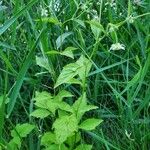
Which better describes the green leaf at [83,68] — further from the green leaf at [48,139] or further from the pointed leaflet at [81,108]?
the green leaf at [48,139]

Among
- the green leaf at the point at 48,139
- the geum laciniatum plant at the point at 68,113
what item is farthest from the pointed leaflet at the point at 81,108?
the green leaf at the point at 48,139

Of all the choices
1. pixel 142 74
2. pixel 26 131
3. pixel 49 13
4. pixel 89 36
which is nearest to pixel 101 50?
pixel 89 36

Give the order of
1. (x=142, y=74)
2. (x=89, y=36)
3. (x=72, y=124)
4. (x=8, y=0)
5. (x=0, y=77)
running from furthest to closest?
(x=8, y=0) → (x=89, y=36) → (x=0, y=77) → (x=142, y=74) → (x=72, y=124)

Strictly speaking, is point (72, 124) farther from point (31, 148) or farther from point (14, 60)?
point (14, 60)

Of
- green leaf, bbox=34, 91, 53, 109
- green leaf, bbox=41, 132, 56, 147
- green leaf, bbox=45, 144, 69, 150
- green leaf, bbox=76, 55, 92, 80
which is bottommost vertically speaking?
green leaf, bbox=45, 144, 69, 150

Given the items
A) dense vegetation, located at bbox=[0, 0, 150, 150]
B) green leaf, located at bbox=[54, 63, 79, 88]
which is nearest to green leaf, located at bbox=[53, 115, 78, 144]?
dense vegetation, located at bbox=[0, 0, 150, 150]

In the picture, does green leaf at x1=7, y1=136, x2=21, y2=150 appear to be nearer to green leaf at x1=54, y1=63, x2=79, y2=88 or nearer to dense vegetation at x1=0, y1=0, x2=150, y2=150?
dense vegetation at x1=0, y1=0, x2=150, y2=150

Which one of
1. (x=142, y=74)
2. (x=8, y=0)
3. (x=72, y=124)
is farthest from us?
(x=8, y=0)

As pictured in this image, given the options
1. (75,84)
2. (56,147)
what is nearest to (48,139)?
(56,147)

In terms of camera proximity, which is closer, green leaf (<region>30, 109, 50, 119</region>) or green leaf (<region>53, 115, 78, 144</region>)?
green leaf (<region>53, 115, 78, 144</region>)
